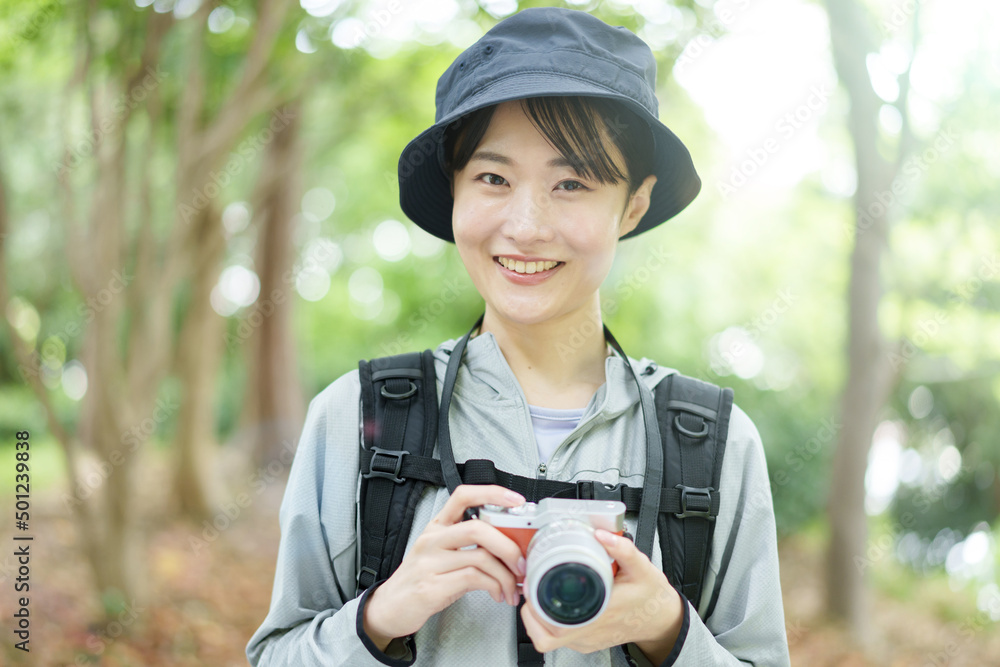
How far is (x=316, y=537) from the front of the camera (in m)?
Result: 1.52

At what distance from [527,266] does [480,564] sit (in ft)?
2.00

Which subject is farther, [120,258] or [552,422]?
[120,258]

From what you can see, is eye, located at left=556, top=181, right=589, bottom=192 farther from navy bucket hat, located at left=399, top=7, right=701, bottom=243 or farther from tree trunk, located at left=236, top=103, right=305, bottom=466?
tree trunk, located at left=236, top=103, right=305, bottom=466

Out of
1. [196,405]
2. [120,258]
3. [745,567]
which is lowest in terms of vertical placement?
[196,405]

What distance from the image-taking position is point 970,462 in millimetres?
10250

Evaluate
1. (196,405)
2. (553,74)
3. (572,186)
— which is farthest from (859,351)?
(196,405)

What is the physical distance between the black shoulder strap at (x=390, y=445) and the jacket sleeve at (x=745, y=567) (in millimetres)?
615

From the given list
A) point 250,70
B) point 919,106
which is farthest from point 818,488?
point 250,70

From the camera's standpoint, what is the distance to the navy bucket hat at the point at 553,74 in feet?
4.82

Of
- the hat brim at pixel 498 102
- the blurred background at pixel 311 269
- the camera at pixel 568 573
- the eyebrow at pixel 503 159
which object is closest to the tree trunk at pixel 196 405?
the blurred background at pixel 311 269

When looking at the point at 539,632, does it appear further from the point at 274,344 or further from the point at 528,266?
the point at 274,344

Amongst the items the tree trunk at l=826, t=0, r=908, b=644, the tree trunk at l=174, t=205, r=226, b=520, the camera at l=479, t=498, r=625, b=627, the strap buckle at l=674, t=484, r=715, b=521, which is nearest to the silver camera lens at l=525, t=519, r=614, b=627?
the camera at l=479, t=498, r=625, b=627

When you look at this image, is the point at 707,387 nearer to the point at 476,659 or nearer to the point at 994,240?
the point at 476,659

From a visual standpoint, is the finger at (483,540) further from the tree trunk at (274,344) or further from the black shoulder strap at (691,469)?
the tree trunk at (274,344)
